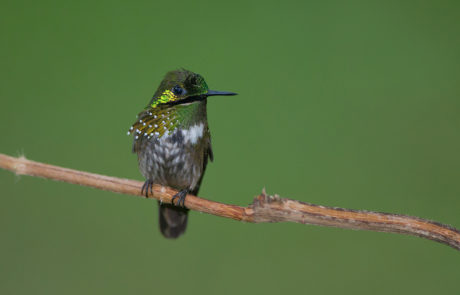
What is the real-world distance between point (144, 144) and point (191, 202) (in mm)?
453

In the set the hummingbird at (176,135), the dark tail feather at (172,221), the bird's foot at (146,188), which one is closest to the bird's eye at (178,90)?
the hummingbird at (176,135)

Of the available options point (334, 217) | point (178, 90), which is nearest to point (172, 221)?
point (178, 90)

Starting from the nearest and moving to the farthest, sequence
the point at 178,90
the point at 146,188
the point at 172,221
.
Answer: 1. the point at 178,90
2. the point at 146,188
3. the point at 172,221

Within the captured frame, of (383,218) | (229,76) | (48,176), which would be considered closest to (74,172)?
(48,176)

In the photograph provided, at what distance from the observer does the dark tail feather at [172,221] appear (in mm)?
2514

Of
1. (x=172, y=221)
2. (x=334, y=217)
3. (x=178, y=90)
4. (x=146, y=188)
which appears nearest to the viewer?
(x=334, y=217)

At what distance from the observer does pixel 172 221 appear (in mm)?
2539

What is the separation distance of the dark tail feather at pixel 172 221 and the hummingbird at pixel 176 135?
5 cm

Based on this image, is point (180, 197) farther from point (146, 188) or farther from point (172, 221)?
point (172, 221)

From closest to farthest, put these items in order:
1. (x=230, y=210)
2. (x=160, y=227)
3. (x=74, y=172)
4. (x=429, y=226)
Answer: (x=429, y=226) → (x=230, y=210) → (x=74, y=172) → (x=160, y=227)

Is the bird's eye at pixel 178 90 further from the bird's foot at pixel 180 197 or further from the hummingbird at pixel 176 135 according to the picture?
the bird's foot at pixel 180 197

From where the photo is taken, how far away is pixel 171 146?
6.90 feet

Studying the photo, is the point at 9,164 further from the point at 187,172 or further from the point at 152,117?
the point at 187,172

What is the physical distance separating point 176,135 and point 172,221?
0.66 meters
